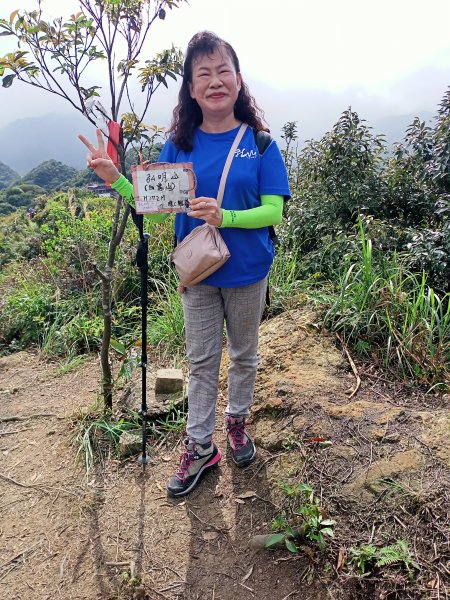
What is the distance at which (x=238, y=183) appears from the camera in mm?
1729

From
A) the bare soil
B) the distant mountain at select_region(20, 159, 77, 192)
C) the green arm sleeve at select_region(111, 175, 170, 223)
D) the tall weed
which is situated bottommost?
the distant mountain at select_region(20, 159, 77, 192)

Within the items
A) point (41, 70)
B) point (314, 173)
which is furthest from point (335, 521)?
point (314, 173)

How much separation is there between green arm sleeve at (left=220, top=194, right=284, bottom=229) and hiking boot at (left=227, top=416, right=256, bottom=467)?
42.0 inches

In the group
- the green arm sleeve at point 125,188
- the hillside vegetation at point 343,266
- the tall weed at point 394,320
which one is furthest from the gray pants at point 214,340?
the tall weed at point 394,320

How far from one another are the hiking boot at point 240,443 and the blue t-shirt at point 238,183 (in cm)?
82

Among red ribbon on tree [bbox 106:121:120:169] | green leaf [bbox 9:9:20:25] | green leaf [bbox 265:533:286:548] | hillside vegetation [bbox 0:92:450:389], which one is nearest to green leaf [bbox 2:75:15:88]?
green leaf [bbox 9:9:20:25]

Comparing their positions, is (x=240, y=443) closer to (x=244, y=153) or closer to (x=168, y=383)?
(x=168, y=383)

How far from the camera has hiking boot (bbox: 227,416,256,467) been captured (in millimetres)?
2238

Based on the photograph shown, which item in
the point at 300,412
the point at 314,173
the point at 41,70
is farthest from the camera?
the point at 314,173

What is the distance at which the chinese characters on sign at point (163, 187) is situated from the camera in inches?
67.0

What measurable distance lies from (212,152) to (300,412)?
4.55 ft

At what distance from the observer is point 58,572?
180cm

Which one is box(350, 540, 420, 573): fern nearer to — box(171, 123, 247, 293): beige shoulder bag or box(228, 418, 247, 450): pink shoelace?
box(228, 418, 247, 450): pink shoelace

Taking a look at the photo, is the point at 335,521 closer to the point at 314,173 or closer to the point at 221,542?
the point at 221,542
